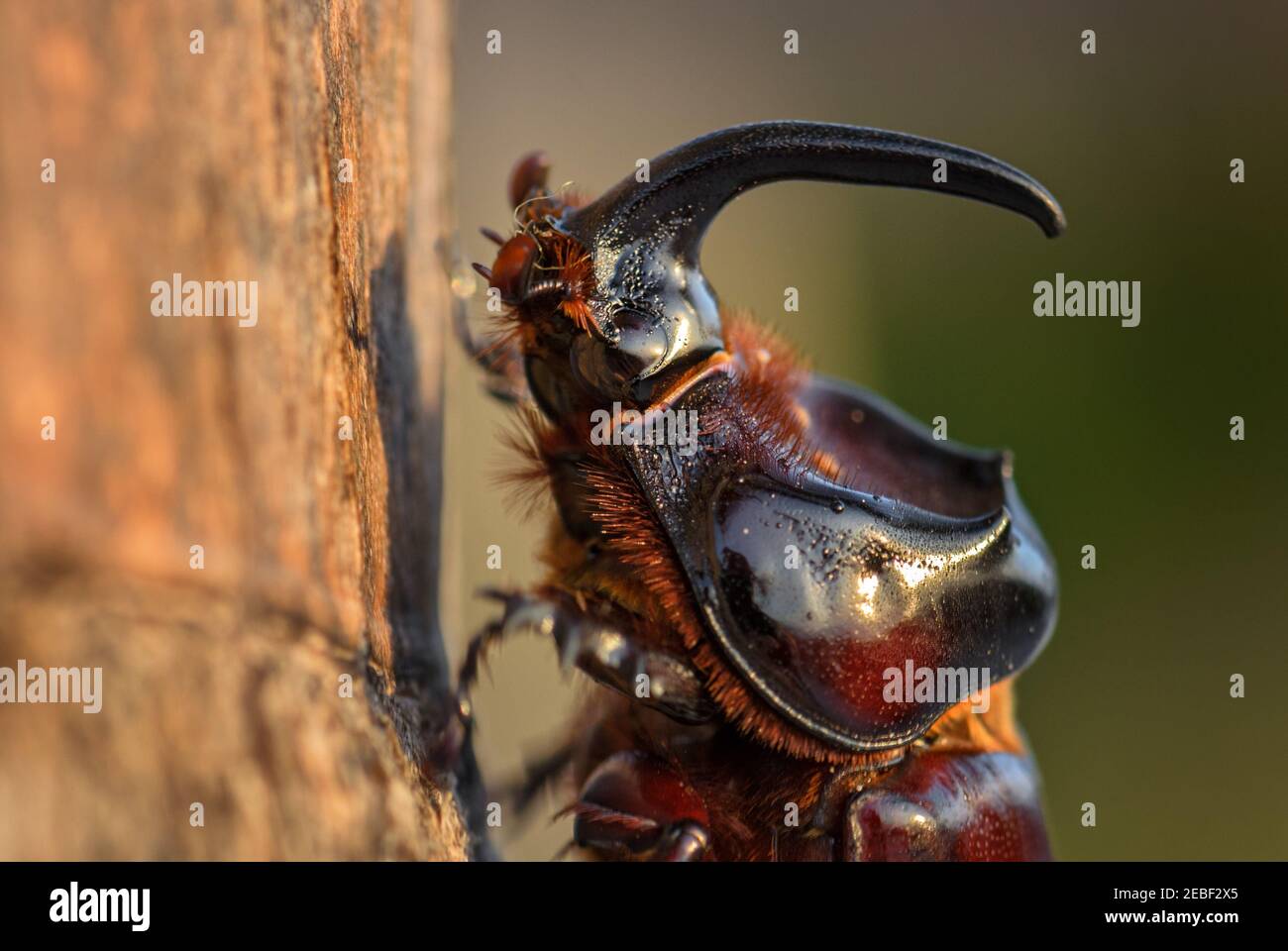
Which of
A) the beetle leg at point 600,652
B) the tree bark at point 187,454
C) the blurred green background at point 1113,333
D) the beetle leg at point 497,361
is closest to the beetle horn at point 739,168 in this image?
the beetle leg at point 497,361

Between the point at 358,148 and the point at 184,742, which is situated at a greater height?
the point at 358,148

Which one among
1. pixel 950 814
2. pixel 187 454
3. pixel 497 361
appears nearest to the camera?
pixel 187 454

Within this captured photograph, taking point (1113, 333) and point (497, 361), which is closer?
point (497, 361)

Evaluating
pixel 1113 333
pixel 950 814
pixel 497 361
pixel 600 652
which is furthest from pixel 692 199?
pixel 1113 333

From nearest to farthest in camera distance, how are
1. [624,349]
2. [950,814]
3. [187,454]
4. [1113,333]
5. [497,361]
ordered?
[187,454]
[624,349]
[950,814]
[497,361]
[1113,333]

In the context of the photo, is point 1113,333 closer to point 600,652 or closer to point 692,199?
point 692,199

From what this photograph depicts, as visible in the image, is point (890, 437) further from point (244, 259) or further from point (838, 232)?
point (838, 232)

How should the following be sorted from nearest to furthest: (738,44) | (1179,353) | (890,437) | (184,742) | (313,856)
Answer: (184,742) → (313,856) → (890,437) → (1179,353) → (738,44)

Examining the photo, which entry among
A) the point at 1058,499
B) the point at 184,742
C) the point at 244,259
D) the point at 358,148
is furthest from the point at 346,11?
the point at 1058,499
